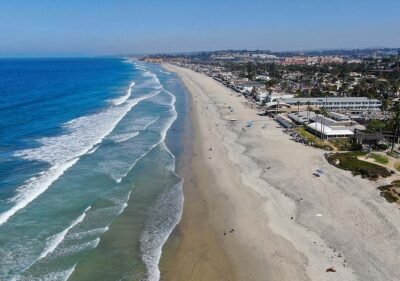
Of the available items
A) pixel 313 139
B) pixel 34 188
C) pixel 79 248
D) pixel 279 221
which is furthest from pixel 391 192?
pixel 34 188

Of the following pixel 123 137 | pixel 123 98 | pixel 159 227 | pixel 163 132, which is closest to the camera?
pixel 159 227

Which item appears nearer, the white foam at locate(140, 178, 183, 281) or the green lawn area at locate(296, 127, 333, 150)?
the white foam at locate(140, 178, 183, 281)

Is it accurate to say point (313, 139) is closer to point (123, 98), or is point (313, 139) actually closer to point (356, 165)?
point (356, 165)

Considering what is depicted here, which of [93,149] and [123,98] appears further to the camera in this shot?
[123,98]

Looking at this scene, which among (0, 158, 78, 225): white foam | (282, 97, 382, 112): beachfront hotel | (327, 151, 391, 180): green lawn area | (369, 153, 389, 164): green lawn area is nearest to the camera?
(0, 158, 78, 225): white foam

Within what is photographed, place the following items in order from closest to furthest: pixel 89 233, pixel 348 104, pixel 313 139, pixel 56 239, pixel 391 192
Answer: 1. pixel 56 239
2. pixel 89 233
3. pixel 391 192
4. pixel 313 139
5. pixel 348 104

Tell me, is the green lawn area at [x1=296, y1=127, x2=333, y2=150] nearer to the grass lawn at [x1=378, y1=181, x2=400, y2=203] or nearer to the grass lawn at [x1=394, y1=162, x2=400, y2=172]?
the grass lawn at [x1=394, y1=162, x2=400, y2=172]

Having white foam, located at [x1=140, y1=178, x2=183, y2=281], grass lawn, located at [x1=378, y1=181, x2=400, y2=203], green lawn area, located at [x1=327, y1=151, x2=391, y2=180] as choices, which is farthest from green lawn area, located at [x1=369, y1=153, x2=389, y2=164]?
white foam, located at [x1=140, y1=178, x2=183, y2=281]
